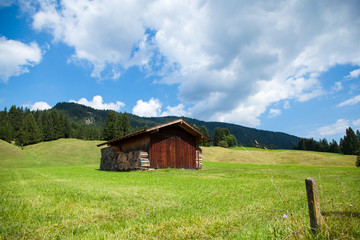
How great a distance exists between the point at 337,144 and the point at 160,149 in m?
113

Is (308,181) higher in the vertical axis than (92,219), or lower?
higher

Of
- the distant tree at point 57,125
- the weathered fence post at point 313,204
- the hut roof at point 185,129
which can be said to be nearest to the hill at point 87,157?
the hut roof at point 185,129

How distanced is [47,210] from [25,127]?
3350 inches

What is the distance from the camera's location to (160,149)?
19547 mm

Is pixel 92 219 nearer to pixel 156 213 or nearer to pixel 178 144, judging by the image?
pixel 156 213

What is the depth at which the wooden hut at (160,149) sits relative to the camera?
18859 millimetres

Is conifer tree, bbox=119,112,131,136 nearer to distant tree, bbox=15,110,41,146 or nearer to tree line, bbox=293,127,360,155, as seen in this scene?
distant tree, bbox=15,110,41,146

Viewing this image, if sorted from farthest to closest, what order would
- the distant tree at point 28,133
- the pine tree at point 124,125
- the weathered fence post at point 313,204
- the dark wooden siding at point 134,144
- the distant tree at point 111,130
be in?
the pine tree at point 124,125 → the distant tree at point 111,130 → the distant tree at point 28,133 → the dark wooden siding at point 134,144 → the weathered fence post at point 313,204

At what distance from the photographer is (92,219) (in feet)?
11.0

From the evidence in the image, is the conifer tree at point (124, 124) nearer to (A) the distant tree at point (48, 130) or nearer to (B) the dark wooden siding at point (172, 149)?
(A) the distant tree at point (48, 130)

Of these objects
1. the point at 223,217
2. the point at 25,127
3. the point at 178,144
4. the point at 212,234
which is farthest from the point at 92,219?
the point at 25,127

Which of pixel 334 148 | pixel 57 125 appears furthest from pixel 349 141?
pixel 57 125

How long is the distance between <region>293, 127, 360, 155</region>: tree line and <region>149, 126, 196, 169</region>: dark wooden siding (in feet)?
243

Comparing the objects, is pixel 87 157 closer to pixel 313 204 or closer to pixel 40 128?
pixel 40 128
